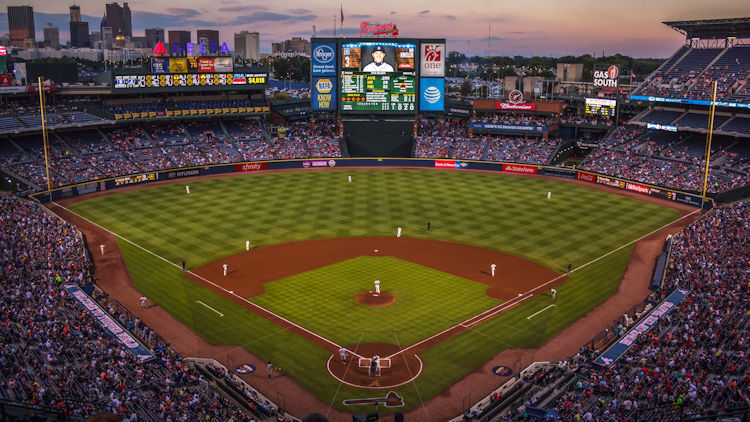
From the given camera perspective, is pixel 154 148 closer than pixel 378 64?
Yes

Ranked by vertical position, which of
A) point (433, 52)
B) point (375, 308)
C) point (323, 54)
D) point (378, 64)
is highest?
point (433, 52)

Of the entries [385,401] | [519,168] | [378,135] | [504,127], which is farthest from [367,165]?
[385,401]

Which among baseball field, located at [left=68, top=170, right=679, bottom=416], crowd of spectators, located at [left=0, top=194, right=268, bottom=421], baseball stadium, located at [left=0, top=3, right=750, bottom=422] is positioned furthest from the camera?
baseball field, located at [left=68, top=170, right=679, bottom=416]

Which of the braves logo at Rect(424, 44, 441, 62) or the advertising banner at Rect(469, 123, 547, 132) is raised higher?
the braves logo at Rect(424, 44, 441, 62)

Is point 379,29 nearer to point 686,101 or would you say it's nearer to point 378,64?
point 378,64

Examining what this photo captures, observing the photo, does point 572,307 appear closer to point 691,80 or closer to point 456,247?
point 456,247

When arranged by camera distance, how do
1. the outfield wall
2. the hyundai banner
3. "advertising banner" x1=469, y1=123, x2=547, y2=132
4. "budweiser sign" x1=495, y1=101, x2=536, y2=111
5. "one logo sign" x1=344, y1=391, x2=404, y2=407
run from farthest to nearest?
"budweiser sign" x1=495, y1=101, x2=536, y2=111
"advertising banner" x1=469, y1=123, x2=547, y2=132
the hyundai banner
the outfield wall
"one logo sign" x1=344, y1=391, x2=404, y2=407

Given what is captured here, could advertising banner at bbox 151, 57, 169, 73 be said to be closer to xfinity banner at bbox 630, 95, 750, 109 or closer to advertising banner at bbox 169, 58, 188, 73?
advertising banner at bbox 169, 58, 188, 73

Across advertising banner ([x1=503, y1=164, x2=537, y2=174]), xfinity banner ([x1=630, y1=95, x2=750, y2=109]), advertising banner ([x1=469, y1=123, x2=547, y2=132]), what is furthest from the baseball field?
advertising banner ([x1=469, y1=123, x2=547, y2=132])
